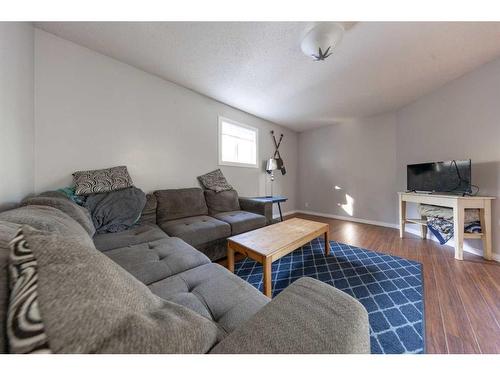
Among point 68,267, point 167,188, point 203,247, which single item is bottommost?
point 203,247

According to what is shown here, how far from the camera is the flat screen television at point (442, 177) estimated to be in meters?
2.08

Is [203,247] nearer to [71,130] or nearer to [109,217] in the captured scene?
[109,217]

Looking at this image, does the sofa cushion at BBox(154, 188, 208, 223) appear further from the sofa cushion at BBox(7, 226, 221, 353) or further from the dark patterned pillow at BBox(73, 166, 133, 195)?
the sofa cushion at BBox(7, 226, 221, 353)

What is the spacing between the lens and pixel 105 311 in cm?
33

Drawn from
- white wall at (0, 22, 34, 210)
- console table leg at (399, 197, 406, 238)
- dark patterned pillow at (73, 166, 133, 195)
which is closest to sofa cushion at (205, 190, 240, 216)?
dark patterned pillow at (73, 166, 133, 195)

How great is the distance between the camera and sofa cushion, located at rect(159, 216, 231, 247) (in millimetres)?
1739

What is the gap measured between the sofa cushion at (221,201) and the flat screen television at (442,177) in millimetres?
2700

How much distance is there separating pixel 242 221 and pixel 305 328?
5.56 feet

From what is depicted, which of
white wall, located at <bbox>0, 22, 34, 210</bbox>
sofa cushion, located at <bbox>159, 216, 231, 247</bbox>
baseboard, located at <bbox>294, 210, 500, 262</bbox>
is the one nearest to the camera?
white wall, located at <bbox>0, 22, 34, 210</bbox>

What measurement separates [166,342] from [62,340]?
0.54 feet

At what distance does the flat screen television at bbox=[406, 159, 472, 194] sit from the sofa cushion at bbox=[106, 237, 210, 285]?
300cm

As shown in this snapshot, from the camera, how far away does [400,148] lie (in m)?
3.13

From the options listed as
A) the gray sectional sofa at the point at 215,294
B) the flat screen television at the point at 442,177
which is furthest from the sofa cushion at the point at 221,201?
the flat screen television at the point at 442,177
